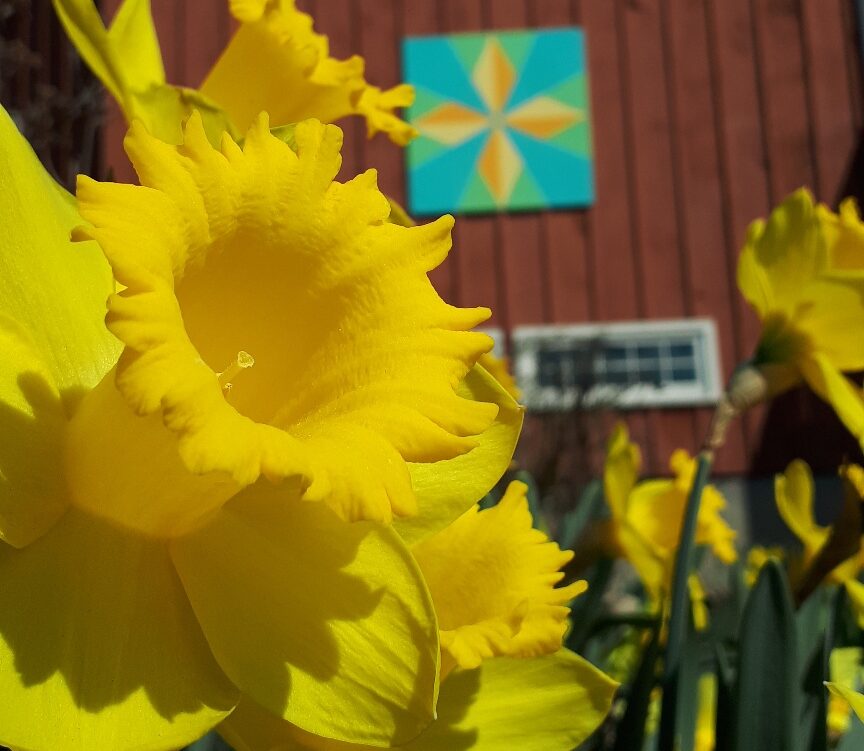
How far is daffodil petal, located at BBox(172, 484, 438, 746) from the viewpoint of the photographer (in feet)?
1.49

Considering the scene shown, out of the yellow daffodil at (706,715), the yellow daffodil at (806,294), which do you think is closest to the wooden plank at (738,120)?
the yellow daffodil at (706,715)

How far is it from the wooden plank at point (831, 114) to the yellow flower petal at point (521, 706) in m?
4.90

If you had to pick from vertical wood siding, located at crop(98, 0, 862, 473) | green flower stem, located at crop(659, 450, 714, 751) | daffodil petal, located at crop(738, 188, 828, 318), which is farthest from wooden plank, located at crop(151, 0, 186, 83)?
green flower stem, located at crop(659, 450, 714, 751)

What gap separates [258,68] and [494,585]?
1.59 ft

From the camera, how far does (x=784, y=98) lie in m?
5.02

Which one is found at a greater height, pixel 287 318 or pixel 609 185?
pixel 609 185

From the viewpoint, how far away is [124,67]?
0.66m

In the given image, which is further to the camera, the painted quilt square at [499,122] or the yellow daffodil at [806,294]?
the painted quilt square at [499,122]

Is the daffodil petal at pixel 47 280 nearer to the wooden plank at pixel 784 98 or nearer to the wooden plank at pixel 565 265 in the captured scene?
the wooden plank at pixel 565 265

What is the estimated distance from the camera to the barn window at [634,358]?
4.55 meters

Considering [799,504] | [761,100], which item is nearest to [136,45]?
[799,504]

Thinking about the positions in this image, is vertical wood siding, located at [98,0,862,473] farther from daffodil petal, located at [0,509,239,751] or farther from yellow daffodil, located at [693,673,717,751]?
daffodil petal, located at [0,509,239,751]

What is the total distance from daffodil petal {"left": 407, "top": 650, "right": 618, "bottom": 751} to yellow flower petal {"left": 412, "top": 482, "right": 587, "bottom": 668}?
0.05m

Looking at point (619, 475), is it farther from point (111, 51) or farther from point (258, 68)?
point (111, 51)
